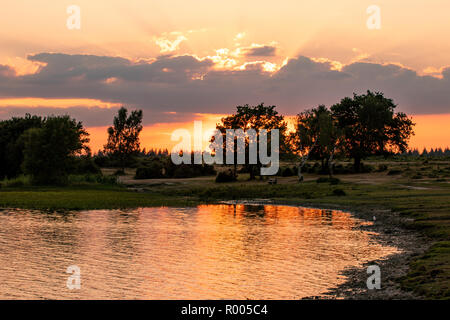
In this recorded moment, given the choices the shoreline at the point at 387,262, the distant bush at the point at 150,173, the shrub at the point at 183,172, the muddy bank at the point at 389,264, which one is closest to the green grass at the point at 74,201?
the shoreline at the point at 387,262

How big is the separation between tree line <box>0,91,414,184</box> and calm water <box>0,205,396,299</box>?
4360 centimetres

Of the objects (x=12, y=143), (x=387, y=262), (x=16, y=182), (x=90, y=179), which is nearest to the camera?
(x=387, y=262)

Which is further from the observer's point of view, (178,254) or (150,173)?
(150,173)

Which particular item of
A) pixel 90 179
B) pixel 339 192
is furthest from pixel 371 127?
pixel 90 179

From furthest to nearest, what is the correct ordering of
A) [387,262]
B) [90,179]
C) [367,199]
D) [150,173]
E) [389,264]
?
[150,173], [90,179], [367,199], [387,262], [389,264]

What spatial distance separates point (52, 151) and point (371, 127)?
219 ft

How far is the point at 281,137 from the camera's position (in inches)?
4109

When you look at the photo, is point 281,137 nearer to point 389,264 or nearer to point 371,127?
point 371,127

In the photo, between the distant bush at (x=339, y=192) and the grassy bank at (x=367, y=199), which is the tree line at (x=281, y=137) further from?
the distant bush at (x=339, y=192)

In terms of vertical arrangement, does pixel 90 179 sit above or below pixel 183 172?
below

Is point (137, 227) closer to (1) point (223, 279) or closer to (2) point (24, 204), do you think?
(1) point (223, 279)

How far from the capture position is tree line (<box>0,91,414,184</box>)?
91.0 metres

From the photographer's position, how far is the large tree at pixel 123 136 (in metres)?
153


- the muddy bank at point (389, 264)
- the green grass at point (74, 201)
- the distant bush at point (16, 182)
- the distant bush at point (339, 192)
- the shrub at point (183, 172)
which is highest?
the shrub at point (183, 172)
